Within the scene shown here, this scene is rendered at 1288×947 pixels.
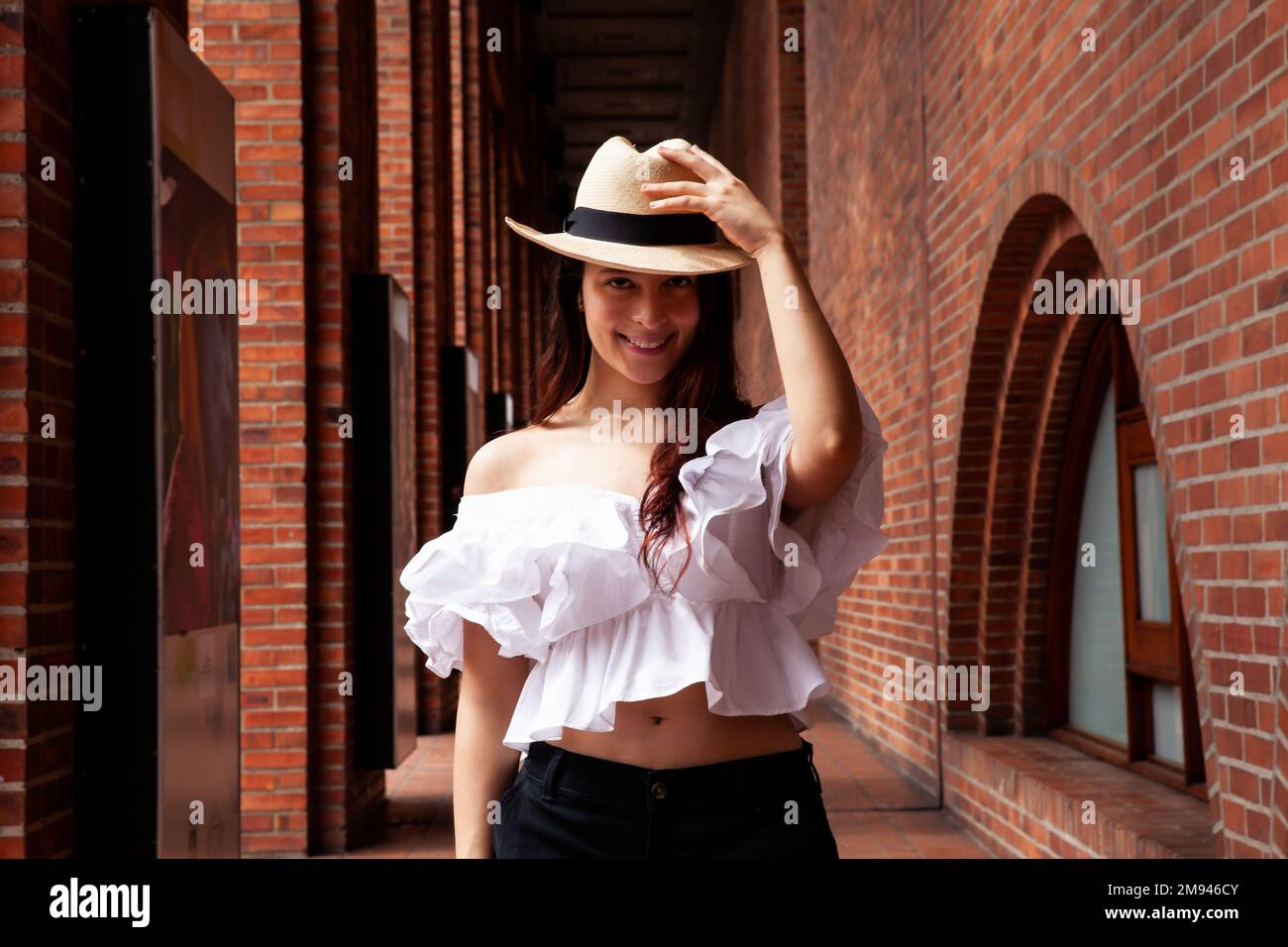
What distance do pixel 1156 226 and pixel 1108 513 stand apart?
70.5 inches

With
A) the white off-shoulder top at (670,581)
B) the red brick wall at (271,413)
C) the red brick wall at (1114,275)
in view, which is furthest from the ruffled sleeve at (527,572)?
the red brick wall at (271,413)

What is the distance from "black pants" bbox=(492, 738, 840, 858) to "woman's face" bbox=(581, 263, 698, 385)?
474mm

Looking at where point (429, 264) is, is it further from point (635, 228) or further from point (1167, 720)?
point (635, 228)

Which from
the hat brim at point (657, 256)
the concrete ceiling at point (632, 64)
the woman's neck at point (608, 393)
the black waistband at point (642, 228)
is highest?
the concrete ceiling at point (632, 64)

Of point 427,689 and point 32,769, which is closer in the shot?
point 32,769

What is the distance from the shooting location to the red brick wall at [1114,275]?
3.04 metres

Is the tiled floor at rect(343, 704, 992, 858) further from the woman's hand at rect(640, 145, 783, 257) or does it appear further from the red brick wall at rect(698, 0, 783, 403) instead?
the woman's hand at rect(640, 145, 783, 257)

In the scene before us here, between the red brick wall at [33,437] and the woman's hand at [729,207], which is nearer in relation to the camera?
the woman's hand at [729,207]

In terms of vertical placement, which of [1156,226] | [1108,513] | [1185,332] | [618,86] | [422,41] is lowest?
[1108,513]

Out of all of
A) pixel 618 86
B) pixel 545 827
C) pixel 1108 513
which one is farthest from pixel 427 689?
pixel 618 86

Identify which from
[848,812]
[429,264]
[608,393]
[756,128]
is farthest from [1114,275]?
[756,128]

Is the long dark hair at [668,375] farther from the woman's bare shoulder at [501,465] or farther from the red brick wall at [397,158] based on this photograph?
the red brick wall at [397,158]
